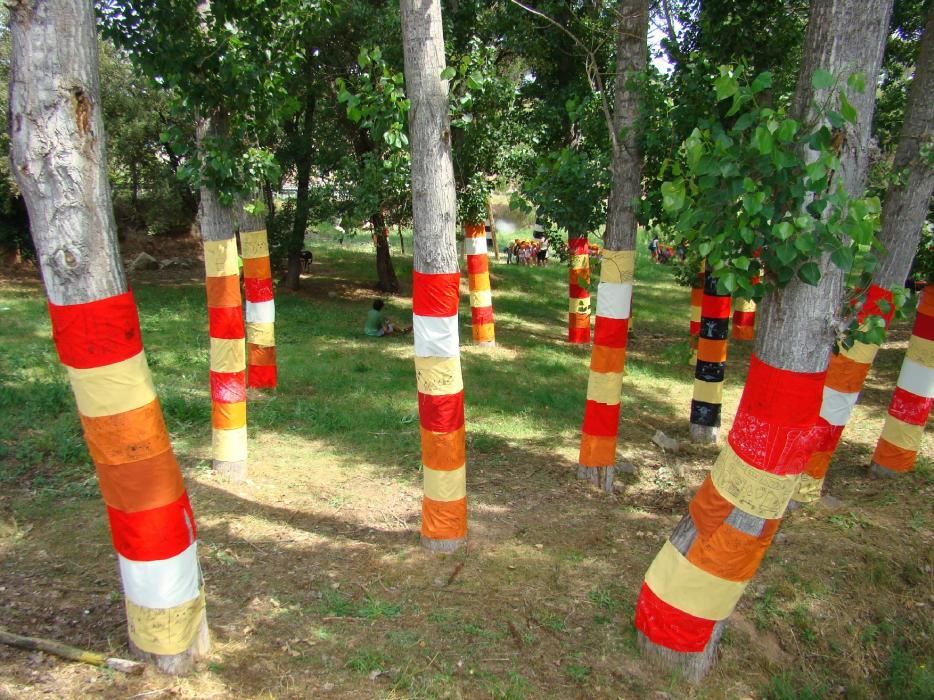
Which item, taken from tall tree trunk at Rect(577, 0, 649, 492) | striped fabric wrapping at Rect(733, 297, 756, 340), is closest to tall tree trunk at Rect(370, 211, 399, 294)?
striped fabric wrapping at Rect(733, 297, 756, 340)

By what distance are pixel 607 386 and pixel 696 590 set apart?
2.66 metres

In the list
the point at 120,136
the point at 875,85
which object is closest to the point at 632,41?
the point at 875,85

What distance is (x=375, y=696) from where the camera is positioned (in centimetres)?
347

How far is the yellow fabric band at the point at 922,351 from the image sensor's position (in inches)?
262

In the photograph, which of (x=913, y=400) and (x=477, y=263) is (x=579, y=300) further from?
(x=913, y=400)

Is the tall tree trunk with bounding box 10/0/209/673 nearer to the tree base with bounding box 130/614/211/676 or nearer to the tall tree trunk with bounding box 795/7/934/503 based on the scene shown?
the tree base with bounding box 130/614/211/676

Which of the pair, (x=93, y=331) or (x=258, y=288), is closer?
(x=93, y=331)

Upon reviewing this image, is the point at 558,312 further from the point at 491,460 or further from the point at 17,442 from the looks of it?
the point at 17,442

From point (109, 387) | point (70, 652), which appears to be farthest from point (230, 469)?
point (109, 387)

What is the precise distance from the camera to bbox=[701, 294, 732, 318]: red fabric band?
749cm

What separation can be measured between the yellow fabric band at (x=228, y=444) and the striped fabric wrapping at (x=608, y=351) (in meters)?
3.25

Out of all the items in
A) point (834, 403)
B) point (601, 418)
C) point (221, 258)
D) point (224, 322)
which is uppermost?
point (221, 258)

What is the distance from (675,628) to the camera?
3736mm

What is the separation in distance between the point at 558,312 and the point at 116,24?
12817 mm
